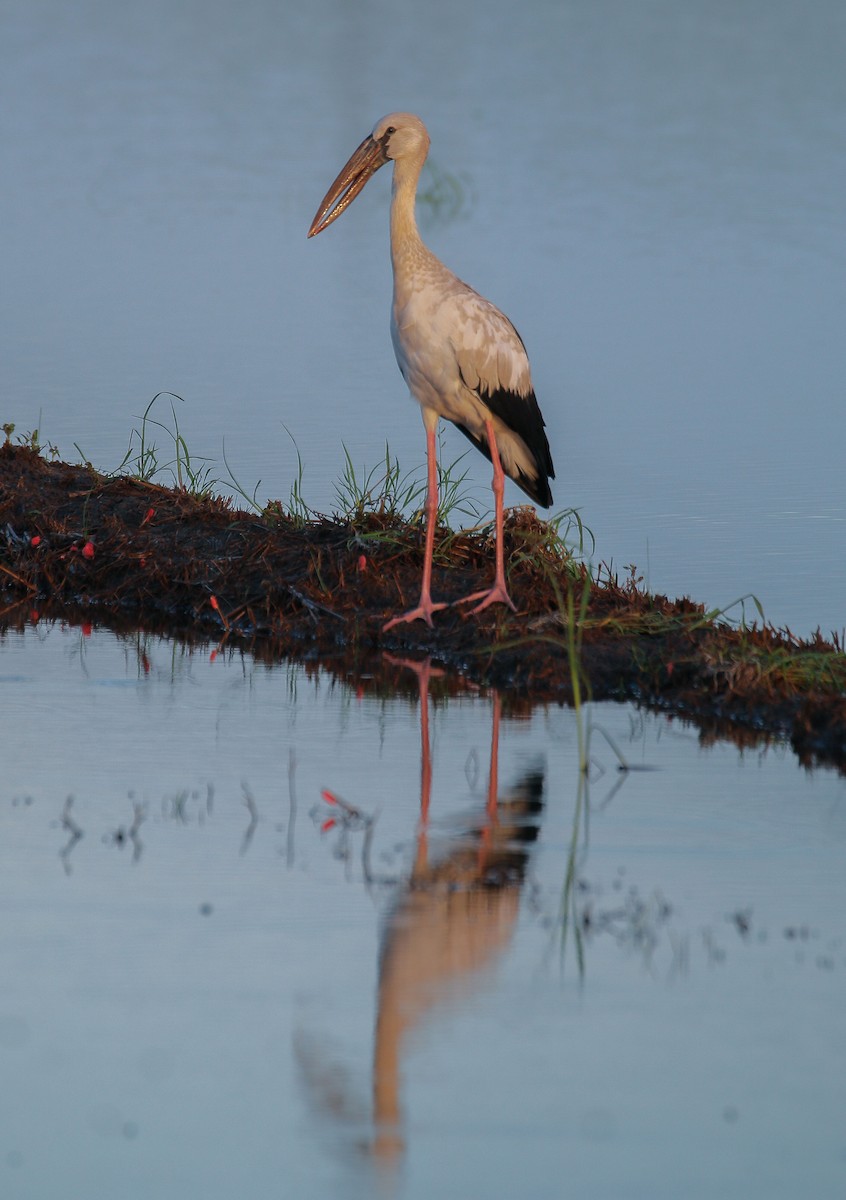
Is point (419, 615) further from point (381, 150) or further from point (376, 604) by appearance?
point (381, 150)

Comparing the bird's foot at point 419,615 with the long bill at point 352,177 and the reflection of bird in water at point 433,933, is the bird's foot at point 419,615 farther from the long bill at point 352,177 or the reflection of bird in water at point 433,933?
the long bill at point 352,177

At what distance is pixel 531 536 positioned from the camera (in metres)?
10.1

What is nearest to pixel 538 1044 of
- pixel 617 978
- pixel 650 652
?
A: pixel 617 978

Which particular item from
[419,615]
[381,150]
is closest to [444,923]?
[419,615]

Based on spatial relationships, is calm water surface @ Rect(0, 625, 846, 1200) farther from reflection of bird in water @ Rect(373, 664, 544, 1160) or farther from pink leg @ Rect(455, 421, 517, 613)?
pink leg @ Rect(455, 421, 517, 613)

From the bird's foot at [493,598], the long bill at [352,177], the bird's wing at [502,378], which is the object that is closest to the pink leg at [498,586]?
the bird's foot at [493,598]

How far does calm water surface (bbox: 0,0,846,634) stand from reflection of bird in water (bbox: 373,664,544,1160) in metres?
3.40

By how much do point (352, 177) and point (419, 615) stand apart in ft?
7.92

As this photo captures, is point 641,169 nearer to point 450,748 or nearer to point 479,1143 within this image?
point 450,748

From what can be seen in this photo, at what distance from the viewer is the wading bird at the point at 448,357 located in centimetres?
955

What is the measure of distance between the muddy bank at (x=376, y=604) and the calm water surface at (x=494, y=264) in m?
1.21

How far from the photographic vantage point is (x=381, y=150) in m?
10.3

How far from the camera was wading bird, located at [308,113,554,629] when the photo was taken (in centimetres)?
955

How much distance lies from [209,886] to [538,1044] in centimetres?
143
